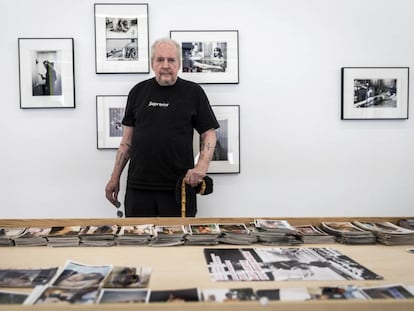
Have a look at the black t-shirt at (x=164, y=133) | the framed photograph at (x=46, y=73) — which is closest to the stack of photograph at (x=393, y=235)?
the black t-shirt at (x=164, y=133)

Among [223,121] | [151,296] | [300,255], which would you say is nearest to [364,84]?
[223,121]

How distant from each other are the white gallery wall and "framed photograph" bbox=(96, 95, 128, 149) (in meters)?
0.05

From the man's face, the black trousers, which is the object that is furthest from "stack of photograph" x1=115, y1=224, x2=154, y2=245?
the man's face

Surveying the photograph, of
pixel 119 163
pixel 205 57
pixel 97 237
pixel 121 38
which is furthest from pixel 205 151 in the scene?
pixel 97 237

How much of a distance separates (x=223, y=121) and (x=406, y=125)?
152 centimetres

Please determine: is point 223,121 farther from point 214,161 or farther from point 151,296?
point 151,296

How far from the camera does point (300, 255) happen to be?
1.44m

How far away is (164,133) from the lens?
8.79 feet

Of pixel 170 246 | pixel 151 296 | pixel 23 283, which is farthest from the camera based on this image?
pixel 170 246

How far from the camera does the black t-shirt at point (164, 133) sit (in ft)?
8.77

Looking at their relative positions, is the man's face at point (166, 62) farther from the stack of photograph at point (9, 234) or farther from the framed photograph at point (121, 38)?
the stack of photograph at point (9, 234)

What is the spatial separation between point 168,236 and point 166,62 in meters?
1.41

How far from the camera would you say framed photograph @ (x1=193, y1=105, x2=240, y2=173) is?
10.5 feet

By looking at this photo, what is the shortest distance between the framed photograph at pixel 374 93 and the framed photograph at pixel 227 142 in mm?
879
